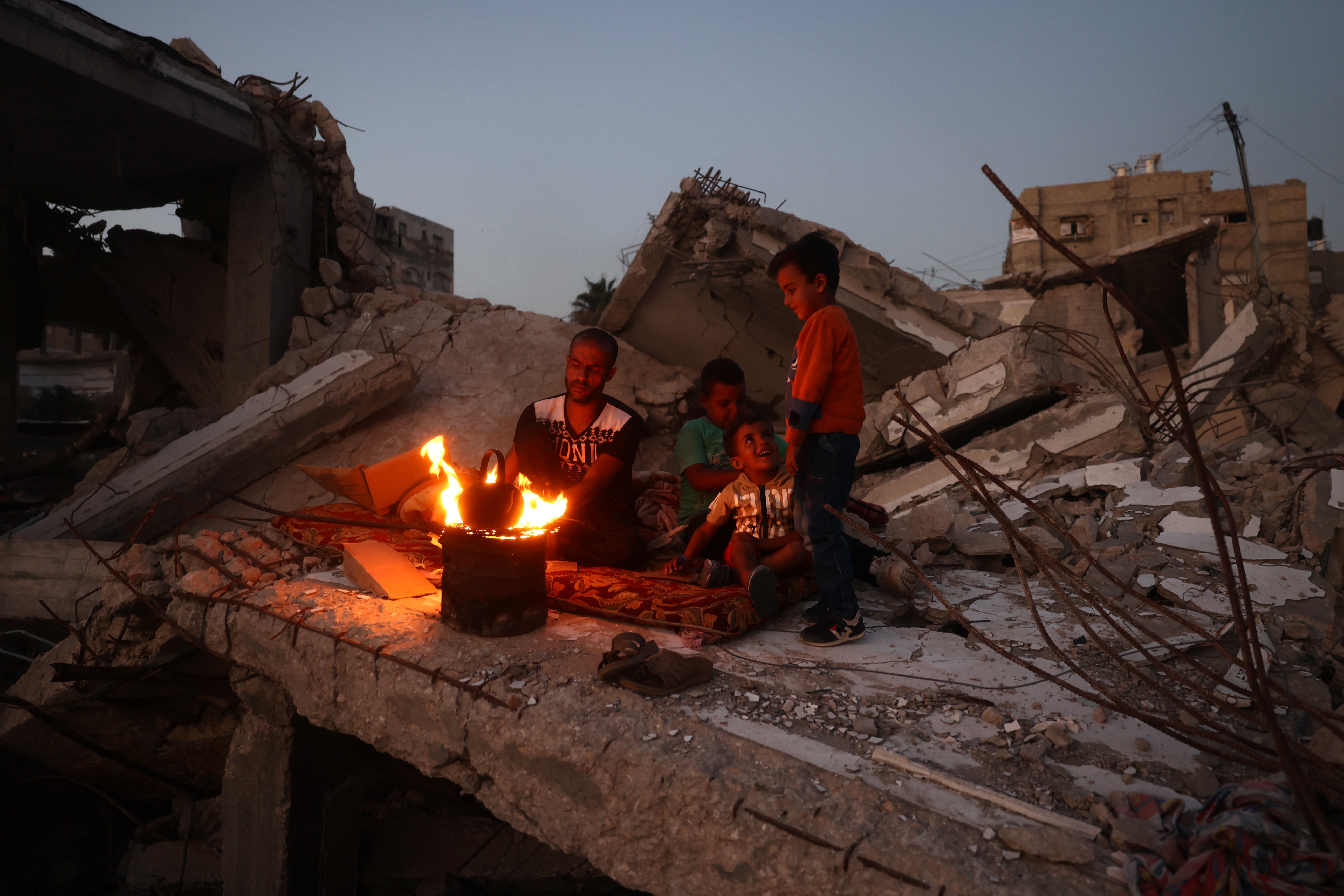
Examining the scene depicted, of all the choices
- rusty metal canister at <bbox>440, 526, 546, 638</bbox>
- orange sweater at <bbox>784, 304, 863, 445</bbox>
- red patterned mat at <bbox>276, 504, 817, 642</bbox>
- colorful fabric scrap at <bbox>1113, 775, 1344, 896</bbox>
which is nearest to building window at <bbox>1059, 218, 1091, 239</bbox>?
red patterned mat at <bbox>276, 504, 817, 642</bbox>

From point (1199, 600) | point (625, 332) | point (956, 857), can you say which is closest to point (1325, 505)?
point (1199, 600)

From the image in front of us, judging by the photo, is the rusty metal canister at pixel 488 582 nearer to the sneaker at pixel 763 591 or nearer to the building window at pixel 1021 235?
the sneaker at pixel 763 591

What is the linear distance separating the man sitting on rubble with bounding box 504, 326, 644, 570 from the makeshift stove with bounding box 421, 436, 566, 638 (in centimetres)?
96

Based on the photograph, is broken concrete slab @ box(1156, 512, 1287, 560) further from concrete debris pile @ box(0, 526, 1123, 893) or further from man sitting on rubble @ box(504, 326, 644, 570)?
man sitting on rubble @ box(504, 326, 644, 570)

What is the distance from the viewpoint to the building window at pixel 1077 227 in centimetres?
2359

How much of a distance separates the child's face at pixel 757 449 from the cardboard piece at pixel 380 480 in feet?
6.26

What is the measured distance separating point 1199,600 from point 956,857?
2373 millimetres

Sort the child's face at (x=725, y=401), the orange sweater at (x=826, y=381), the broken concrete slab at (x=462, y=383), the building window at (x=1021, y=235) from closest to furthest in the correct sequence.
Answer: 1. the orange sweater at (x=826, y=381)
2. the child's face at (x=725, y=401)
3. the broken concrete slab at (x=462, y=383)
4. the building window at (x=1021, y=235)

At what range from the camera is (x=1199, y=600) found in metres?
3.17

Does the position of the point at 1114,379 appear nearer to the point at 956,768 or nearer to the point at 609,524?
the point at 609,524

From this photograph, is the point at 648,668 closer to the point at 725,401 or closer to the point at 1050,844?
the point at 1050,844

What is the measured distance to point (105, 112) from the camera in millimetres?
7023

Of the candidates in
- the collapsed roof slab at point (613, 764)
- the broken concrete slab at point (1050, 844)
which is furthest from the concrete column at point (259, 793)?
the broken concrete slab at point (1050, 844)

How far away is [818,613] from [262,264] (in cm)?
767
